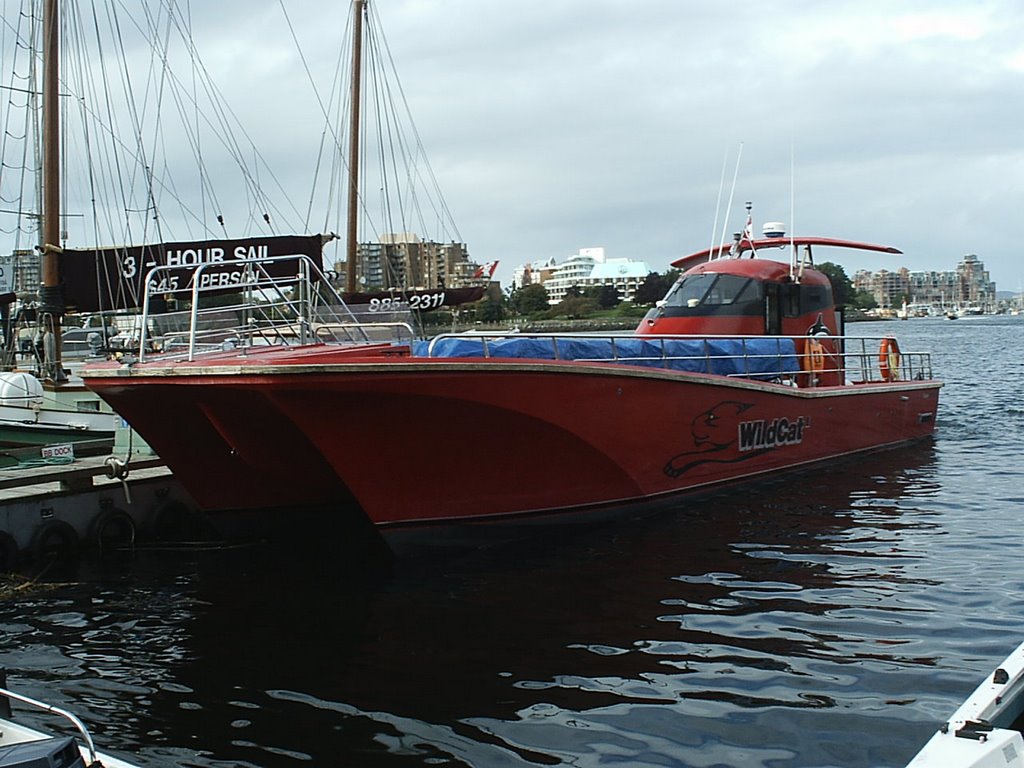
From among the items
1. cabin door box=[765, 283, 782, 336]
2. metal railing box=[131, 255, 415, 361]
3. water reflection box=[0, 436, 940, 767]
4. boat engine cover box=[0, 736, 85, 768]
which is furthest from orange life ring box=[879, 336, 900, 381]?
boat engine cover box=[0, 736, 85, 768]

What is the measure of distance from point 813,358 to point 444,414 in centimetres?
724

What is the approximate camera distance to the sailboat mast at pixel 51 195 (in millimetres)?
15992

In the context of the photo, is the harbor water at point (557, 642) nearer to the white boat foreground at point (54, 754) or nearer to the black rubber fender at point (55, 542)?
the black rubber fender at point (55, 542)

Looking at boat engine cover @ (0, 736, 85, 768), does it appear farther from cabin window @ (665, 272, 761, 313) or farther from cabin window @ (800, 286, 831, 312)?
cabin window @ (800, 286, 831, 312)

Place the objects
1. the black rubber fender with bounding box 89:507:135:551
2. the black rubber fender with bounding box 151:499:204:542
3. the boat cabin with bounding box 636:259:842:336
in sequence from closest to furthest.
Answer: the black rubber fender with bounding box 89:507:135:551 → the black rubber fender with bounding box 151:499:204:542 → the boat cabin with bounding box 636:259:842:336

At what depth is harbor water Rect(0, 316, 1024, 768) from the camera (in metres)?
5.68

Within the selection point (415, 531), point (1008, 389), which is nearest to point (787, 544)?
point (415, 531)

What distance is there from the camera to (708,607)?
791 cm

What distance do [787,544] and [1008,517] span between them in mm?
2691

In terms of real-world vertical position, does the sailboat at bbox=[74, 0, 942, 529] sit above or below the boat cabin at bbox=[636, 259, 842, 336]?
below

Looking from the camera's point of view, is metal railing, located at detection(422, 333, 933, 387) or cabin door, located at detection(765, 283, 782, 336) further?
cabin door, located at detection(765, 283, 782, 336)

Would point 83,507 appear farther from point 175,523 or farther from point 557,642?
point 557,642

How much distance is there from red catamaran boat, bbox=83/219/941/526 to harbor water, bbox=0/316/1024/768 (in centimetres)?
41

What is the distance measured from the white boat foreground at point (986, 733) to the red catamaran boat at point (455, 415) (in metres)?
5.06
